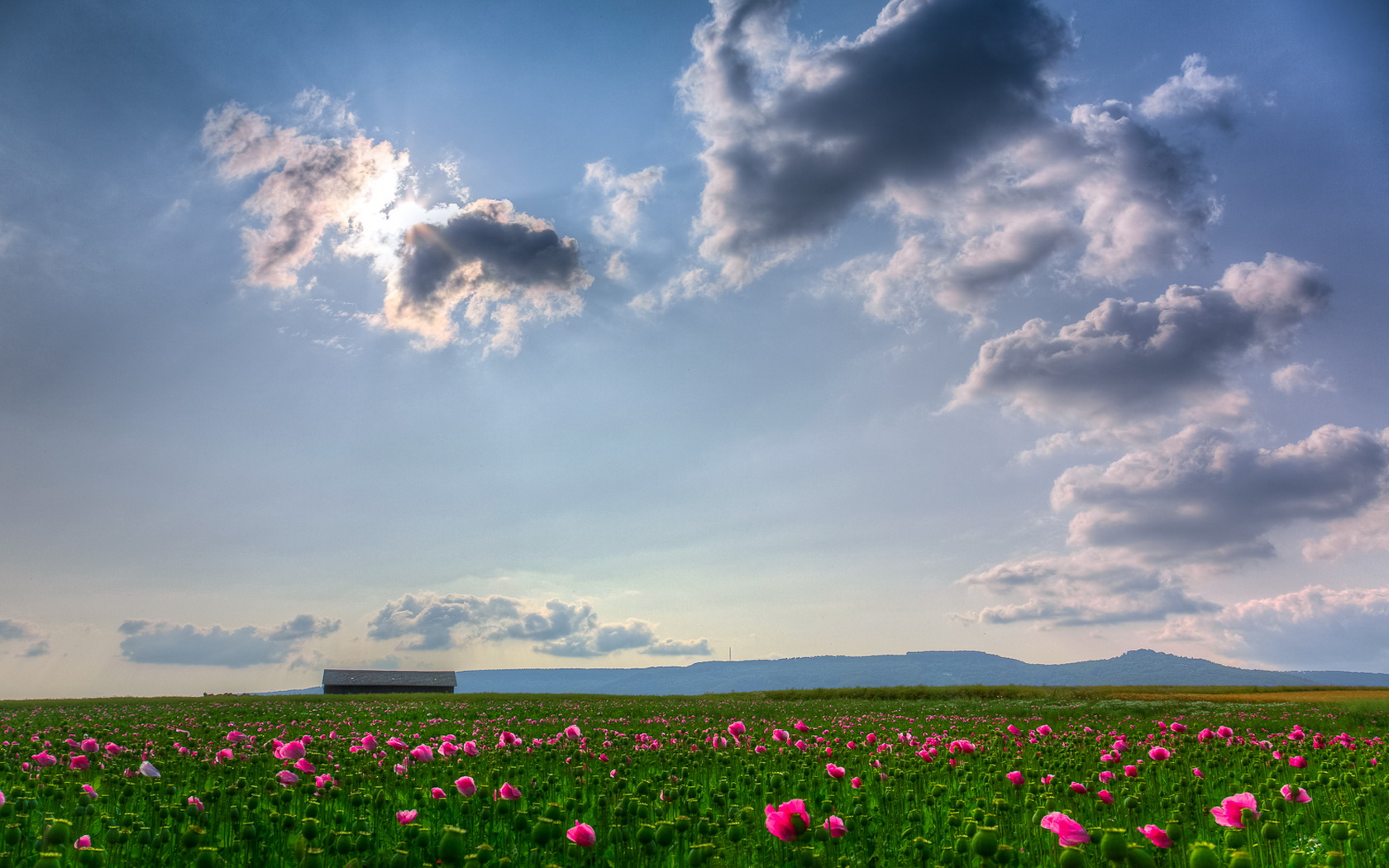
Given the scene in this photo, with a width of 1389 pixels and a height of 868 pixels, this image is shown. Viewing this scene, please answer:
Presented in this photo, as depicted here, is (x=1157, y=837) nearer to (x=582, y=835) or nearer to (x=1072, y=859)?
(x=1072, y=859)

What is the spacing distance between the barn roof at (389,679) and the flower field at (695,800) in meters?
75.0

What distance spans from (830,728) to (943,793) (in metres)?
7.99

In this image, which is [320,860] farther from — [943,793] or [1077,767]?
[1077,767]

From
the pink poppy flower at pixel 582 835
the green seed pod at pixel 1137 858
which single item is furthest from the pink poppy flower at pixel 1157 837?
the pink poppy flower at pixel 582 835

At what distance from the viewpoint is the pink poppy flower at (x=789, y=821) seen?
3.73 metres

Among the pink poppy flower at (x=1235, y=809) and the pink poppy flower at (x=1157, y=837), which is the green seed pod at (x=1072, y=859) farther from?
the pink poppy flower at (x=1235, y=809)

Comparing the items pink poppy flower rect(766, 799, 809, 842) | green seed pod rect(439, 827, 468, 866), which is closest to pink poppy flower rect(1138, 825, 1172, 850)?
pink poppy flower rect(766, 799, 809, 842)

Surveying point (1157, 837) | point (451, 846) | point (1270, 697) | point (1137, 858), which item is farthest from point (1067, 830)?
point (1270, 697)

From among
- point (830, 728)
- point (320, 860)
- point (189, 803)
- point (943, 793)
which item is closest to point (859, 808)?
point (943, 793)

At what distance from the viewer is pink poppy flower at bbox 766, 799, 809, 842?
373cm

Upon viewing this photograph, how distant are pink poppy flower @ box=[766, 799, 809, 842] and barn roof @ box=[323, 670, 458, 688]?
8948cm

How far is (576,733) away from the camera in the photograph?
28.0ft

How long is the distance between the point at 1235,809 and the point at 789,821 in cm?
286

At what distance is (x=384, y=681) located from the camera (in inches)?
3295
